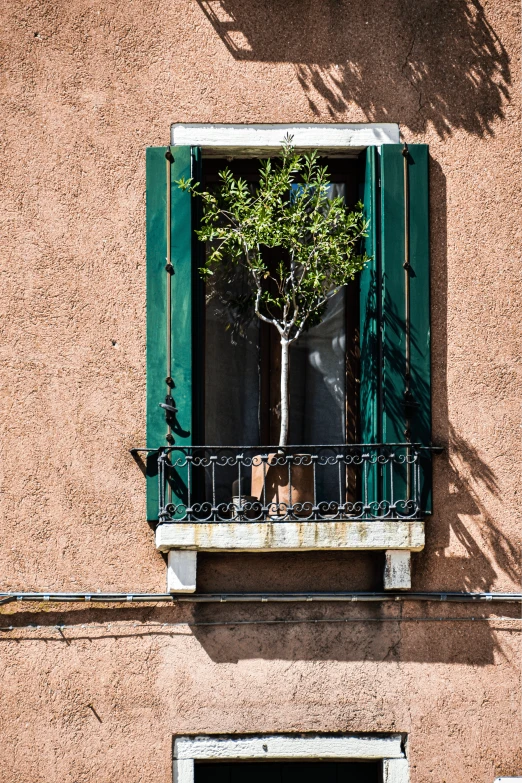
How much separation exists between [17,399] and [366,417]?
6.06 feet

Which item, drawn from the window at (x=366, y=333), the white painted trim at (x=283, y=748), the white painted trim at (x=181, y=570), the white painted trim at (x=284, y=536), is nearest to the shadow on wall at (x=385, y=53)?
the window at (x=366, y=333)

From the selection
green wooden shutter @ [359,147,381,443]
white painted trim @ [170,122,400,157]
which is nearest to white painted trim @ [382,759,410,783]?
green wooden shutter @ [359,147,381,443]

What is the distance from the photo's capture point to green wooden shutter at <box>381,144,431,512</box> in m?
6.11

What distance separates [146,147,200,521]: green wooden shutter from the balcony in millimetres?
106

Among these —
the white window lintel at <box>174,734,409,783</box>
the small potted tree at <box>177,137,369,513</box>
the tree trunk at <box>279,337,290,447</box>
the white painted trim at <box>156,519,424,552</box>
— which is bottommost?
the white window lintel at <box>174,734,409,783</box>

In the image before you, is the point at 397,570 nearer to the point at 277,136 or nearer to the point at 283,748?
the point at 283,748

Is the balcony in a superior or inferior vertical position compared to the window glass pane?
inferior

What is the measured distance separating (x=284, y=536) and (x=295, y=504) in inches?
7.1

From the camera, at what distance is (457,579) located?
6.10 meters

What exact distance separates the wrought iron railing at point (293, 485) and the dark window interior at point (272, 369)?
259mm

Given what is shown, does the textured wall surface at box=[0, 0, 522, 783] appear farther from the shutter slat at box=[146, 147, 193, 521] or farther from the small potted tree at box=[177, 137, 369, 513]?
the small potted tree at box=[177, 137, 369, 513]

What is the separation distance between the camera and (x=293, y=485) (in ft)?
19.9

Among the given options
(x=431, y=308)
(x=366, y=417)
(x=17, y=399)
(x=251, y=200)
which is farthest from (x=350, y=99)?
(x=17, y=399)

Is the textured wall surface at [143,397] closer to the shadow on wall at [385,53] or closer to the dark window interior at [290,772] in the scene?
the shadow on wall at [385,53]
